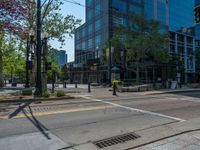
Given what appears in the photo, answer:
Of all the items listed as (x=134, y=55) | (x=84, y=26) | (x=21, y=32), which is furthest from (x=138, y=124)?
(x=84, y=26)

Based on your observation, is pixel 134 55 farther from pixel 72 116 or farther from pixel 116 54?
pixel 72 116

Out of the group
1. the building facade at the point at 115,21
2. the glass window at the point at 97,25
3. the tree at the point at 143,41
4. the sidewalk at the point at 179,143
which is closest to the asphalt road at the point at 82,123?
the sidewalk at the point at 179,143

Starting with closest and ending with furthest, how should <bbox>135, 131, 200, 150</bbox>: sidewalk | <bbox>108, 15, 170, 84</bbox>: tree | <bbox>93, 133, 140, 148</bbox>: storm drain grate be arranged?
<bbox>135, 131, 200, 150</bbox>: sidewalk → <bbox>93, 133, 140, 148</bbox>: storm drain grate → <bbox>108, 15, 170, 84</bbox>: tree

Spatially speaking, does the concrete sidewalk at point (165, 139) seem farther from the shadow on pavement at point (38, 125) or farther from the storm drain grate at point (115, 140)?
the shadow on pavement at point (38, 125)

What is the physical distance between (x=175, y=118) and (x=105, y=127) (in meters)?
3.27

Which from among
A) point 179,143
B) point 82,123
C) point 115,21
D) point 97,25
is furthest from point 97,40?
point 179,143

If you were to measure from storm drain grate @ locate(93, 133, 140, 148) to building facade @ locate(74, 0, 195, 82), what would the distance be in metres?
43.2

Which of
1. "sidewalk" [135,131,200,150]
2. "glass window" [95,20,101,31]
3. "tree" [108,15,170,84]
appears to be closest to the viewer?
"sidewalk" [135,131,200,150]

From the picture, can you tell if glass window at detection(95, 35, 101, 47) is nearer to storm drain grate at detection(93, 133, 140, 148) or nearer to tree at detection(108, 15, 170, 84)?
tree at detection(108, 15, 170, 84)

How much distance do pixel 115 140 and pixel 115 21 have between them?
162ft

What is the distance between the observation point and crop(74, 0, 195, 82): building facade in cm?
5402

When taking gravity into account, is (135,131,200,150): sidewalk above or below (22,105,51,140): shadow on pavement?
below

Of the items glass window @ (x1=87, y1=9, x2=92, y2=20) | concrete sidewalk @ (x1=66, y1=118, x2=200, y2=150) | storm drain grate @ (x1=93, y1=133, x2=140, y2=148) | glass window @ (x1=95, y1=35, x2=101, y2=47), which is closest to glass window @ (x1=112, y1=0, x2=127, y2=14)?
glass window @ (x1=95, y1=35, x2=101, y2=47)

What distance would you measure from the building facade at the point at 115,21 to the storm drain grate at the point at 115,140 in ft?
142
